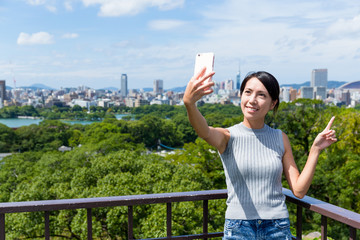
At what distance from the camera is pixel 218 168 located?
17.9 metres

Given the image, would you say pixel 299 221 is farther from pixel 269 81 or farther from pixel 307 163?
A: pixel 269 81

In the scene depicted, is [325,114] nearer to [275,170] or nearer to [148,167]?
[148,167]

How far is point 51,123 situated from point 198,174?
41.8 metres

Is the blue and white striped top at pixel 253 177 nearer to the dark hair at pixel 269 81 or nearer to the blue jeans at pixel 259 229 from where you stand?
the blue jeans at pixel 259 229

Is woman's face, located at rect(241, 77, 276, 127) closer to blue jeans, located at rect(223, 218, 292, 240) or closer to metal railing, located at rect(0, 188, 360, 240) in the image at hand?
blue jeans, located at rect(223, 218, 292, 240)

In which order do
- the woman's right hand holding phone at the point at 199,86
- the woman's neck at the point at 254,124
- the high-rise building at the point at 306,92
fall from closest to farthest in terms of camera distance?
the woman's right hand holding phone at the point at 199,86 → the woman's neck at the point at 254,124 → the high-rise building at the point at 306,92

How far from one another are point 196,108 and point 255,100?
41 cm

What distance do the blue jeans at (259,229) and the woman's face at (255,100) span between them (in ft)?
1.76

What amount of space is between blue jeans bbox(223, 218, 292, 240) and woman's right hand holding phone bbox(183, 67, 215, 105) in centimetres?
73

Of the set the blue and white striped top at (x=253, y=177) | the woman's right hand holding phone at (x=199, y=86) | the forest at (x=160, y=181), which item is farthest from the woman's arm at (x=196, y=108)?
the forest at (x=160, y=181)

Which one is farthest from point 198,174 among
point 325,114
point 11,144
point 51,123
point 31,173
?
point 51,123

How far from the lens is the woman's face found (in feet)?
5.88

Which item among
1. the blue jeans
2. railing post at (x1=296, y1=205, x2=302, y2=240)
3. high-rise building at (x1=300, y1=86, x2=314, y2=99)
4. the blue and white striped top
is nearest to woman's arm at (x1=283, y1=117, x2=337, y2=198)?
the blue and white striped top

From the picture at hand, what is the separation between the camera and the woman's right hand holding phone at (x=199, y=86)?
145cm
